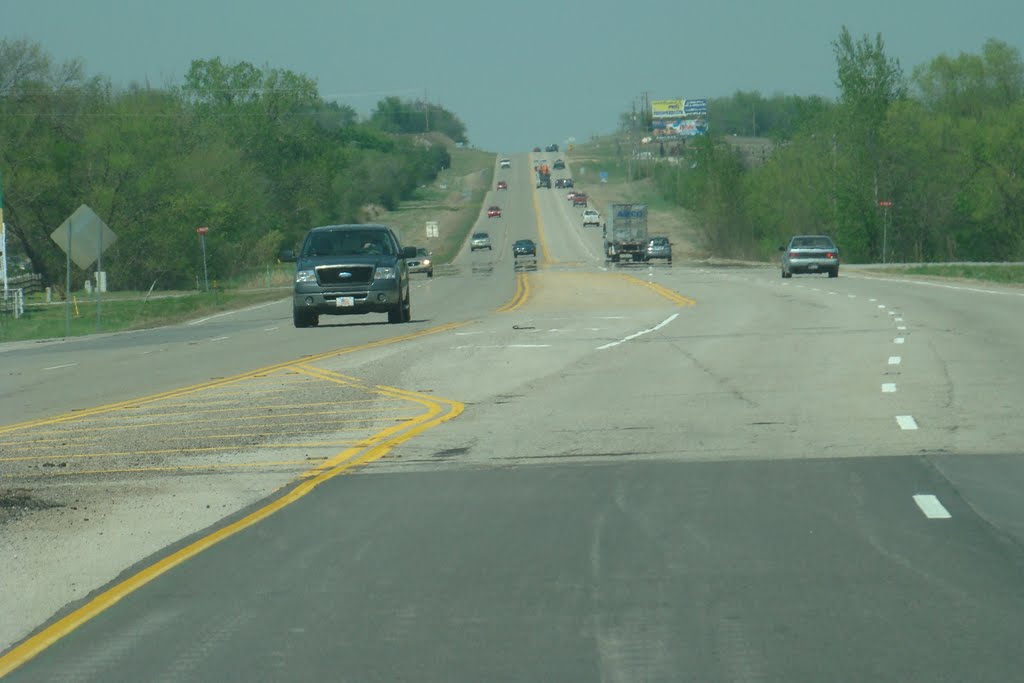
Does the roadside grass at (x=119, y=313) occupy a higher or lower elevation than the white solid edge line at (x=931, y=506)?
lower

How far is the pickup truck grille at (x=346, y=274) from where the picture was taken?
3175 cm

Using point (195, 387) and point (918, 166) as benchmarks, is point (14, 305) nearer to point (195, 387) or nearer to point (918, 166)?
point (195, 387)

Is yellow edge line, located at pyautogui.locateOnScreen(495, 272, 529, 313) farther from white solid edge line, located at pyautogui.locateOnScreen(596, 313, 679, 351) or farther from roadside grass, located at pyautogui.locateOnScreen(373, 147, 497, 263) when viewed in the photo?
roadside grass, located at pyautogui.locateOnScreen(373, 147, 497, 263)

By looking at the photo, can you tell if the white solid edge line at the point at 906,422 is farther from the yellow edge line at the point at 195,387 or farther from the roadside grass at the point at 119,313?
the roadside grass at the point at 119,313

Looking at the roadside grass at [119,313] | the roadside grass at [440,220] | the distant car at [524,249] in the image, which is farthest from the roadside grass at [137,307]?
the roadside grass at [440,220]

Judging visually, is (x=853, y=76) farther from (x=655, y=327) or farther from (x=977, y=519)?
(x=977, y=519)

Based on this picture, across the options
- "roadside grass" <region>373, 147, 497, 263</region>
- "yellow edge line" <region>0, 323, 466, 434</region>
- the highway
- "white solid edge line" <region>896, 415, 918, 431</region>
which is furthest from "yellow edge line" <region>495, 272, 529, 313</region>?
"roadside grass" <region>373, 147, 497, 263</region>

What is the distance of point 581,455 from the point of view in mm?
12414

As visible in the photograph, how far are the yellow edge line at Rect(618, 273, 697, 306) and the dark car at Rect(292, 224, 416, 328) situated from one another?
9.99m

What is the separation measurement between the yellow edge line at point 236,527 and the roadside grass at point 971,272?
3977 cm

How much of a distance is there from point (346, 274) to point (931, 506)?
76.0 ft

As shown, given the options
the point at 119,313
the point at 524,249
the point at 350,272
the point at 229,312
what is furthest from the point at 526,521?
the point at 524,249

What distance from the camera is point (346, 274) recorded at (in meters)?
31.8

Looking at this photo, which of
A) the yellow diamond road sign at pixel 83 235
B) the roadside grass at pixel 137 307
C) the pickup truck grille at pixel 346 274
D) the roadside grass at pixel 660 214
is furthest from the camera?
the roadside grass at pixel 660 214
